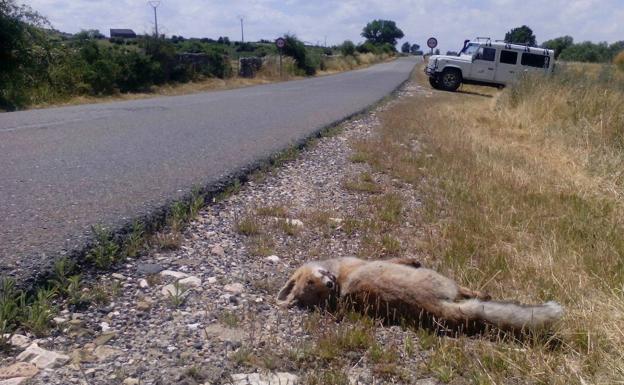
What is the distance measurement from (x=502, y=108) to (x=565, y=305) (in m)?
12.3

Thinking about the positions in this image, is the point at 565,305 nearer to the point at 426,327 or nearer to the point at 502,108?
the point at 426,327

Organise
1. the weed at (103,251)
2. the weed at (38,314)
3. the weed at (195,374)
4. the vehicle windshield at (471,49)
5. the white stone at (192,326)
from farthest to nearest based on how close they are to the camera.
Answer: the vehicle windshield at (471,49)
the weed at (103,251)
the white stone at (192,326)
the weed at (38,314)
the weed at (195,374)

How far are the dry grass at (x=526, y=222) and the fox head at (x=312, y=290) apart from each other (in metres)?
0.58

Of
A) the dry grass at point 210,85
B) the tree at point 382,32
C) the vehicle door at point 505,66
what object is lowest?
the dry grass at point 210,85

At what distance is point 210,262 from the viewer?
355 centimetres

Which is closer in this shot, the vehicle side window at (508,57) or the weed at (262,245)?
the weed at (262,245)

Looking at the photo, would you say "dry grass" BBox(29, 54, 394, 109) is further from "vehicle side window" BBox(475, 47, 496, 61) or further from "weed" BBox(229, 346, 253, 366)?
"weed" BBox(229, 346, 253, 366)

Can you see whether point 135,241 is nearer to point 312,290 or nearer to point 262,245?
point 262,245

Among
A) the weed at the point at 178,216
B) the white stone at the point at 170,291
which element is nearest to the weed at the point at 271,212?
the weed at the point at 178,216

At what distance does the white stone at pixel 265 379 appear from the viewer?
2.30 metres

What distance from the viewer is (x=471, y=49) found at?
25406mm

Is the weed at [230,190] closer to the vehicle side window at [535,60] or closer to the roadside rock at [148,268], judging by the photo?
the roadside rock at [148,268]

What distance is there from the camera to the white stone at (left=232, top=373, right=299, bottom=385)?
2305 mm

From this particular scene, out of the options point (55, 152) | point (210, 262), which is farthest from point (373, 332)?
point (55, 152)
